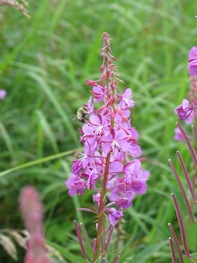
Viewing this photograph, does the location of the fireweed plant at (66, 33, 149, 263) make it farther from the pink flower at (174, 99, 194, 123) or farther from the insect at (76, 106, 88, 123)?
the insect at (76, 106, 88, 123)

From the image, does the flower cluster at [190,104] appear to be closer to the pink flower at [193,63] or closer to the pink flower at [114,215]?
the pink flower at [193,63]

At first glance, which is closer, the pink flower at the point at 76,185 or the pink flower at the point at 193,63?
the pink flower at the point at 193,63

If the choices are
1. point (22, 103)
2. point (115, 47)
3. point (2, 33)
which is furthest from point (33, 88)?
point (115, 47)

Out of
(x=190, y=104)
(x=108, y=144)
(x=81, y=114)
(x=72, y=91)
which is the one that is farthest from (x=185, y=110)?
(x=72, y=91)

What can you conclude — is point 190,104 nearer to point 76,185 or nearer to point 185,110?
point 185,110

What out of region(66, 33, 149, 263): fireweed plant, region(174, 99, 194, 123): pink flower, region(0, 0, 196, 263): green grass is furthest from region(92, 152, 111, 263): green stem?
region(0, 0, 196, 263): green grass

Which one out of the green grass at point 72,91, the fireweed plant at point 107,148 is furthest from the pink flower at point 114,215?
the green grass at point 72,91
